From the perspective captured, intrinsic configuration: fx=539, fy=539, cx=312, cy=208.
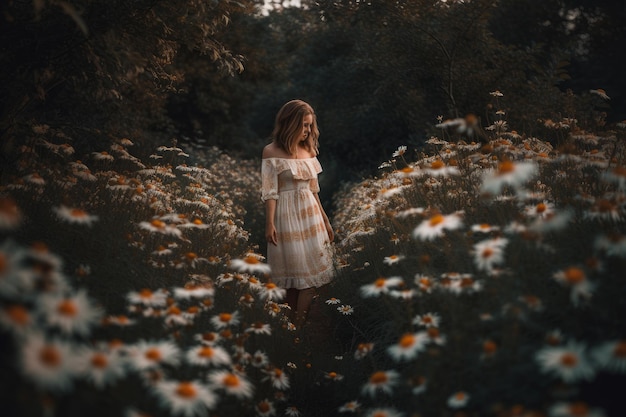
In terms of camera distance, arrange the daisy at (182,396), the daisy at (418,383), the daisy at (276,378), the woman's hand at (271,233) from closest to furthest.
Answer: the daisy at (182,396)
the daisy at (418,383)
the daisy at (276,378)
the woman's hand at (271,233)

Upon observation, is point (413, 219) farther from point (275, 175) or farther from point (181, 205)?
point (181, 205)

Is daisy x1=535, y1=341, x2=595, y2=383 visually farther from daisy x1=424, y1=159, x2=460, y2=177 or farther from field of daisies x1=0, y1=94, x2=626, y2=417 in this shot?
daisy x1=424, y1=159, x2=460, y2=177

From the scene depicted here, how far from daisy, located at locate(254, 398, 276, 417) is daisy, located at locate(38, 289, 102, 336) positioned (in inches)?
47.8

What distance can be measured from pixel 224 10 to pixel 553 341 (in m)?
3.96

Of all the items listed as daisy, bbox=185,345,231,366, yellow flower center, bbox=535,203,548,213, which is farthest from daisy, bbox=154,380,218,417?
yellow flower center, bbox=535,203,548,213

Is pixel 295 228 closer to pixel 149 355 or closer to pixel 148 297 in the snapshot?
pixel 148 297

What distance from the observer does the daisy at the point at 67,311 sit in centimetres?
153

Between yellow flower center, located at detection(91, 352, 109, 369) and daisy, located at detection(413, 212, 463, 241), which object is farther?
daisy, located at detection(413, 212, 463, 241)

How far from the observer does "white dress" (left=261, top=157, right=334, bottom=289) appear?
4.60 m

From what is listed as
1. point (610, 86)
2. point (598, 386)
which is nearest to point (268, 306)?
point (598, 386)

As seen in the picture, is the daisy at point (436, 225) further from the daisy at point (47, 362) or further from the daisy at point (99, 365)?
the daisy at point (47, 362)

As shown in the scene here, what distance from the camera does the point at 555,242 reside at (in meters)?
2.88

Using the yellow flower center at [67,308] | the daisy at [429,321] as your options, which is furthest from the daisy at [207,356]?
the daisy at [429,321]

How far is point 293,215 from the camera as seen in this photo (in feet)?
15.4
